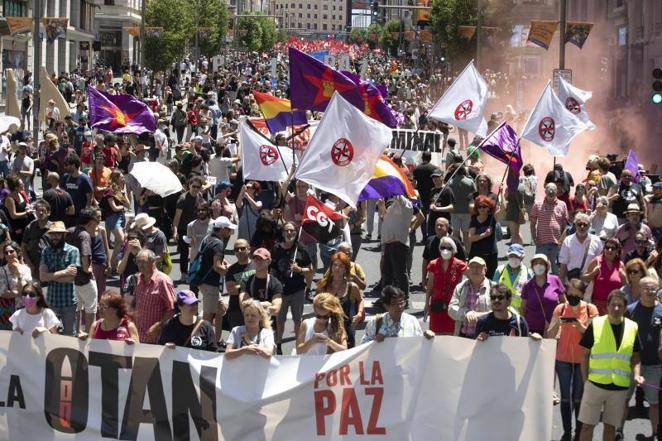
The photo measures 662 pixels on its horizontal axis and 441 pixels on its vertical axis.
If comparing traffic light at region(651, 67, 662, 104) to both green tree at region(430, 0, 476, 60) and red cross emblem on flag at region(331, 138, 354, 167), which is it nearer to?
red cross emblem on flag at region(331, 138, 354, 167)

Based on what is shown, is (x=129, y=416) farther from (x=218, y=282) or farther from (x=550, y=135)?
(x=550, y=135)

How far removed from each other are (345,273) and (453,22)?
62356 millimetres

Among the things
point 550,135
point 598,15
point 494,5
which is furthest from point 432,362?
point 494,5

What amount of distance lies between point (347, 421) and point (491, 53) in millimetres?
59410

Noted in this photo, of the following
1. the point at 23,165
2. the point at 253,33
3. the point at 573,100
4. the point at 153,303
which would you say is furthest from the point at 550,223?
the point at 253,33

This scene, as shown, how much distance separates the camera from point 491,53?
6744 centimetres

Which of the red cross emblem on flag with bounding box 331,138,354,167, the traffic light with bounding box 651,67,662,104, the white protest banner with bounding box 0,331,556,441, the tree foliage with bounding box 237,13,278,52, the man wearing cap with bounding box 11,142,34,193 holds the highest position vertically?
the tree foliage with bounding box 237,13,278,52

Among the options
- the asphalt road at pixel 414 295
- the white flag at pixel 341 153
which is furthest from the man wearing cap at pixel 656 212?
the white flag at pixel 341 153

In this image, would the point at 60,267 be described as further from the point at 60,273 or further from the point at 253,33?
the point at 253,33

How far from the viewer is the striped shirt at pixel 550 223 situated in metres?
15.7

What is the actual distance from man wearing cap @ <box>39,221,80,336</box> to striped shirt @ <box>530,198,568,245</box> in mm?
5815

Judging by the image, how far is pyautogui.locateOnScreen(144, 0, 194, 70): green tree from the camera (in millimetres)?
63750

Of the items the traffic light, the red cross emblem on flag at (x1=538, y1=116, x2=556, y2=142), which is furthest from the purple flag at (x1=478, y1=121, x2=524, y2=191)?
the traffic light

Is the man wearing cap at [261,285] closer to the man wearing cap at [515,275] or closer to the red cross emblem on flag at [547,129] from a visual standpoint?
the man wearing cap at [515,275]
